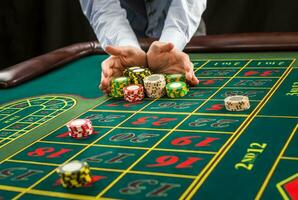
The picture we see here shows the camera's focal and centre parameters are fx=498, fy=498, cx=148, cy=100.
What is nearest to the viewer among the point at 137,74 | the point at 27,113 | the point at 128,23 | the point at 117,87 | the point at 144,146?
the point at 144,146

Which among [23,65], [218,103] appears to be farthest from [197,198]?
[23,65]

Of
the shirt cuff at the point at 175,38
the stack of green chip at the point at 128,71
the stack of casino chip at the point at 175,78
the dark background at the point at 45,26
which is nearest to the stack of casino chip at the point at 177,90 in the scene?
the stack of casino chip at the point at 175,78

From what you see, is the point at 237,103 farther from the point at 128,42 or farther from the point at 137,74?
the point at 128,42

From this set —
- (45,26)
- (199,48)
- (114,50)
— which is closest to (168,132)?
(114,50)

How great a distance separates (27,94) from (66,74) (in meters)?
0.33

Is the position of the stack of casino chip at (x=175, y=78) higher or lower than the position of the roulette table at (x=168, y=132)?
higher

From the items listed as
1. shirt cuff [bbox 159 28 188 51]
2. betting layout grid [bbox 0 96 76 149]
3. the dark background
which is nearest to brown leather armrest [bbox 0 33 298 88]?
shirt cuff [bbox 159 28 188 51]

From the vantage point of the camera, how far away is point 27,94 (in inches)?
89.5

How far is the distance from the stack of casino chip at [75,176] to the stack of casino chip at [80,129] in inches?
12.2

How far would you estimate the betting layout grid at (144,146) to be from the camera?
1.29 metres

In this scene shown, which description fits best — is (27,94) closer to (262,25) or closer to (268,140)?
(268,140)

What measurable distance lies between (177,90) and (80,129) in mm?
537

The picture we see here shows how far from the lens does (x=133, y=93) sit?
2.03 meters

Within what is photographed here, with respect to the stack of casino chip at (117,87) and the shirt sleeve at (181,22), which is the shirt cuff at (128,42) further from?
the stack of casino chip at (117,87)
